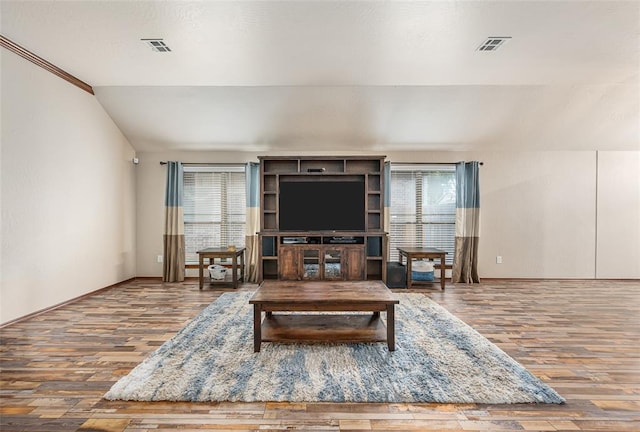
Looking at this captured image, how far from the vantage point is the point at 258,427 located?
185 cm

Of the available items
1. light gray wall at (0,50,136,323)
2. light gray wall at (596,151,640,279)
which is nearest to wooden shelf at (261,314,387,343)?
light gray wall at (0,50,136,323)

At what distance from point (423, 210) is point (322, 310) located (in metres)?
4.06

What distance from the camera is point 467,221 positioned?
5.90 meters

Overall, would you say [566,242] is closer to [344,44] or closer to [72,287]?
[344,44]

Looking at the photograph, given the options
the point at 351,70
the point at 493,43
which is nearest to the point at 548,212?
the point at 493,43

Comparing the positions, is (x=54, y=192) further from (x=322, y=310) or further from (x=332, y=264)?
(x=332, y=264)

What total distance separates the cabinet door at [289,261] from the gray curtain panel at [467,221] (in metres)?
2.82

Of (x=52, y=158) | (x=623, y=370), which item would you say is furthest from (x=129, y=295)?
(x=623, y=370)

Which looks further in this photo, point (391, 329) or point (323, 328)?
point (323, 328)

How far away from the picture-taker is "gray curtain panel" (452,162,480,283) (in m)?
5.85

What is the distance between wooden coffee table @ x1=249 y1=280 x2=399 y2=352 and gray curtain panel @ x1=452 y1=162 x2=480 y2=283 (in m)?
3.14

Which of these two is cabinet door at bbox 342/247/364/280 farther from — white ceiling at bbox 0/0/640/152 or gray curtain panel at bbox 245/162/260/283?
white ceiling at bbox 0/0/640/152

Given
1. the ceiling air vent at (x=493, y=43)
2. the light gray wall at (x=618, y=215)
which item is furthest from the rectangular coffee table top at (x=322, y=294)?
the light gray wall at (x=618, y=215)

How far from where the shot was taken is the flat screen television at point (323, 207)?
5.59m
